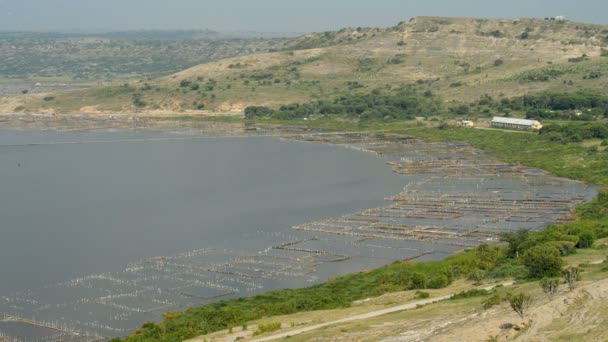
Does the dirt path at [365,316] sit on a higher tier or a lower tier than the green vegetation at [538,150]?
higher

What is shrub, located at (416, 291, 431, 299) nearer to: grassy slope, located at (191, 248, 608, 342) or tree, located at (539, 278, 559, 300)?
grassy slope, located at (191, 248, 608, 342)

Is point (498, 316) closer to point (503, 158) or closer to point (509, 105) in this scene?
point (503, 158)

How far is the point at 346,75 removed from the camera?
4712 inches

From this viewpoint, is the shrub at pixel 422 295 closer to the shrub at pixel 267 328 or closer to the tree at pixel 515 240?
the shrub at pixel 267 328

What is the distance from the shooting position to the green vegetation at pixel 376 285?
94.7ft

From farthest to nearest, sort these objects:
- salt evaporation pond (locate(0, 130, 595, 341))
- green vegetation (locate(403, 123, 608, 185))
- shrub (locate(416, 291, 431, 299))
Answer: green vegetation (locate(403, 123, 608, 185))
salt evaporation pond (locate(0, 130, 595, 341))
shrub (locate(416, 291, 431, 299))

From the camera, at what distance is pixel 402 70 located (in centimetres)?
11812

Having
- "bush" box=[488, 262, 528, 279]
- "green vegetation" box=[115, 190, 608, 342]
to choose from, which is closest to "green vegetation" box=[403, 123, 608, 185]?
"green vegetation" box=[115, 190, 608, 342]

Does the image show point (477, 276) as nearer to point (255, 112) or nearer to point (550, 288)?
point (550, 288)

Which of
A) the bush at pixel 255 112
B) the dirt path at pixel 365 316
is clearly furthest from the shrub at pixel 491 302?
the bush at pixel 255 112

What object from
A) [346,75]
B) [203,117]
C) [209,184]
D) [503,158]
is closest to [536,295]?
[209,184]

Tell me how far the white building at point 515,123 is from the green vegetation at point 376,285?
3903cm

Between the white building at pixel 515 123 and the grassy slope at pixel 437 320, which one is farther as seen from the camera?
the white building at pixel 515 123

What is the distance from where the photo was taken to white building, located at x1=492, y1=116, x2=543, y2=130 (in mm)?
79625
